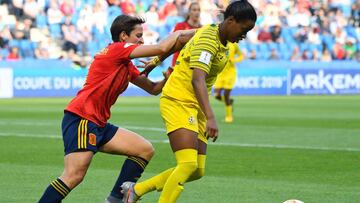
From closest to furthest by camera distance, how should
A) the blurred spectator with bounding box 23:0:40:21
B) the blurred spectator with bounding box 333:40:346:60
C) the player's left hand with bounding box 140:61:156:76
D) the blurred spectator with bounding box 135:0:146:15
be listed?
the player's left hand with bounding box 140:61:156:76, the blurred spectator with bounding box 23:0:40:21, the blurred spectator with bounding box 135:0:146:15, the blurred spectator with bounding box 333:40:346:60

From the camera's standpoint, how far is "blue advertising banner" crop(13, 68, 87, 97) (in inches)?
1288

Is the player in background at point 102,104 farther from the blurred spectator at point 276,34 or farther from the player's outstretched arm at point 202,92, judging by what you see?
the blurred spectator at point 276,34

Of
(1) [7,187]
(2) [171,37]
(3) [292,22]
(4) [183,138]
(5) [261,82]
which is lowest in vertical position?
(1) [7,187]

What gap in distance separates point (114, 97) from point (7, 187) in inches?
113

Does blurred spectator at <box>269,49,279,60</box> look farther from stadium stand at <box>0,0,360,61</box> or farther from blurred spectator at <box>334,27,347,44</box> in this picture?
blurred spectator at <box>334,27,347,44</box>

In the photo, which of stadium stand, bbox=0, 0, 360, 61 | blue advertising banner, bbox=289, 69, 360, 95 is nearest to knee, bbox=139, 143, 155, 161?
stadium stand, bbox=0, 0, 360, 61

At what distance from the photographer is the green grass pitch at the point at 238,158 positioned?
33.1 feet

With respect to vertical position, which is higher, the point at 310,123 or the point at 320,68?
the point at 320,68

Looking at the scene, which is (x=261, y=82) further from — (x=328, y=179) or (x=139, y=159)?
(x=139, y=159)

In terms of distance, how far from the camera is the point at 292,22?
4131 cm

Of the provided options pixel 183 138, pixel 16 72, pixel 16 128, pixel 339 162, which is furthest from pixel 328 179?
pixel 16 72

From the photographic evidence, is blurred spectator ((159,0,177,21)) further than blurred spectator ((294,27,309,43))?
No

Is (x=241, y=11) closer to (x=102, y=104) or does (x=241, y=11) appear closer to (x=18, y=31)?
(x=102, y=104)

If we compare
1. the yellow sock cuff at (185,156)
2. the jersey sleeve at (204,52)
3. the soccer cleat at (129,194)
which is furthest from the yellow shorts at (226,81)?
the jersey sleeve at (204,52)
